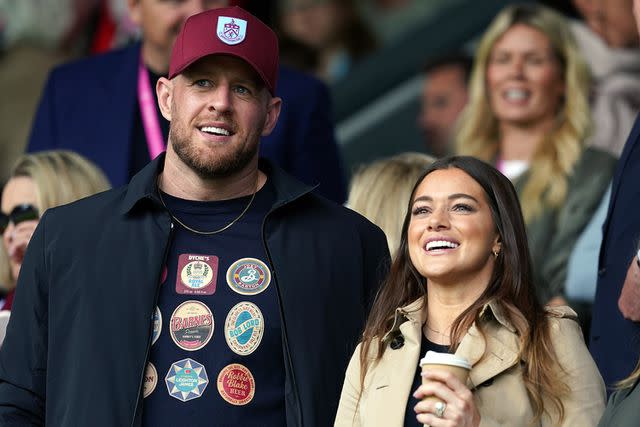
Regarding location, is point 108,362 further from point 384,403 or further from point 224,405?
point 384,403

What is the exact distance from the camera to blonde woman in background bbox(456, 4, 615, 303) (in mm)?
7484

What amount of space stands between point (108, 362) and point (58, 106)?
97.9 inches

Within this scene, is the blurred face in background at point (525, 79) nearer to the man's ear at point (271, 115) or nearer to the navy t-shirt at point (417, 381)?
the man's ear at point (271, 115)

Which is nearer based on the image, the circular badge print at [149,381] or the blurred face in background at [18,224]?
the circular badge print at [149,381]

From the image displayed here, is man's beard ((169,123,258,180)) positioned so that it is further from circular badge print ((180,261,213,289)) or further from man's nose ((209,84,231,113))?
circular badge print ((180,261,213,289))

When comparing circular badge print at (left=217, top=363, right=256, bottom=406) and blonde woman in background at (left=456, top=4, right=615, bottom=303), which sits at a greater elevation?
blonde woman in background at (left=456, top=4, right=615, bottom=303)

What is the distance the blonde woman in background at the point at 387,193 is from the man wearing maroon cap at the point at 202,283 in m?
0.58

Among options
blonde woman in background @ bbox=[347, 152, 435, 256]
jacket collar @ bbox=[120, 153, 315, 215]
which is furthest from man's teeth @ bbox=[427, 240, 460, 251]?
blonde woman in background @ bbox=[347, 152, 435, 256]

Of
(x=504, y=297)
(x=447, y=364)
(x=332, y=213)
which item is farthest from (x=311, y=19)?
(x=447, y=364)

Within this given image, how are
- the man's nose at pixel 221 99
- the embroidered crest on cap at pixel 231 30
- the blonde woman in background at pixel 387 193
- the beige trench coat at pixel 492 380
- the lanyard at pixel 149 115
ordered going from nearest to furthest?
the beige trench coat at pixel 492 380 → the man's nose at pixel 221 99 → the embroidered crest on cap at pixel 231 30 → the blonde woman in background at pixel 387 193 → the lanyard at pixel 149 115

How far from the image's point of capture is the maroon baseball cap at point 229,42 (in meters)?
5.66

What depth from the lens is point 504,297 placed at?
5.17 m

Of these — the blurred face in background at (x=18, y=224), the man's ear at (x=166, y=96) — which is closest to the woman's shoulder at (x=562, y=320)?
the man's ear at (x=166, y=96)

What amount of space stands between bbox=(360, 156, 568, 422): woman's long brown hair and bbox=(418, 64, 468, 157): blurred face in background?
368cm
